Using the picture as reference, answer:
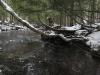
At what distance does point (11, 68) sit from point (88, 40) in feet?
28.3

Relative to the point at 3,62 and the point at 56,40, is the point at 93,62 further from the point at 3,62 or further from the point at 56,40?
the point at 56,40

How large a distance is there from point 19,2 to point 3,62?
13.8 ft

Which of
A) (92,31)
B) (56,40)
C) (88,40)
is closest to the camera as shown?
(88,40)

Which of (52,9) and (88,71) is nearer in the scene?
(88,71)

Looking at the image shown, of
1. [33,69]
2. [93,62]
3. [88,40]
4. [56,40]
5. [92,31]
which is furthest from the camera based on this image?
[56,40]

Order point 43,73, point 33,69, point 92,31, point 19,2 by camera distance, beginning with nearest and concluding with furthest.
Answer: point 43,73
point 33,69
point 19,2
point 92,31

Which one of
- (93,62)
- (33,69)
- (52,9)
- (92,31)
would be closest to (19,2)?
(52,9)

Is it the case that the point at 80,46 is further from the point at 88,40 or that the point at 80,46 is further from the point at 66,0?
the point at 66,0

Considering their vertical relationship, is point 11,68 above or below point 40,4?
below

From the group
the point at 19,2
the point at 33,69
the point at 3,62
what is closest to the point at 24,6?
the point at 19,2

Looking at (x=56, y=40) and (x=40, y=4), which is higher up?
(x=40, y=4)

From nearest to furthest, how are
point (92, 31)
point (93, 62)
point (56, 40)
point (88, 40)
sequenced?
point (93, 62), point (88, 40), point (92, 31), point (56, 40)

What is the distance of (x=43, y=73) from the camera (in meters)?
12.7

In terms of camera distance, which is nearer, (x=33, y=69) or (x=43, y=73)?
(x=43, y=73)
